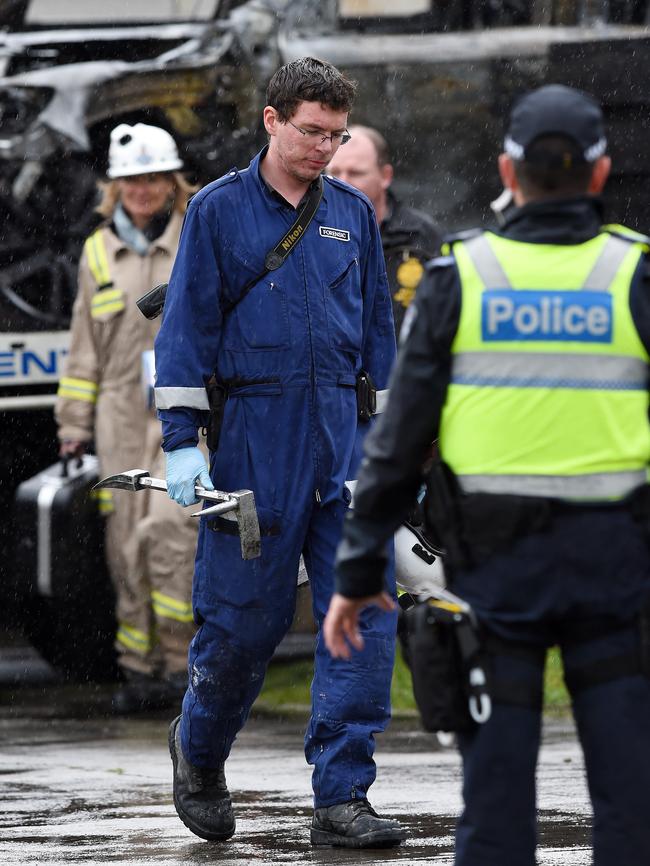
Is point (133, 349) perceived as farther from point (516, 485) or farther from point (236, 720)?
point (516, 485)

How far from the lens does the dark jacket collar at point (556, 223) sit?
12.3 feet

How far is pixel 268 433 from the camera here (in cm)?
529

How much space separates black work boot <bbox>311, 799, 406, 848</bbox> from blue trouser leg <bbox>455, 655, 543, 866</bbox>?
5.14 ft

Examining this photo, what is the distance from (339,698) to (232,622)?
13.5 inches

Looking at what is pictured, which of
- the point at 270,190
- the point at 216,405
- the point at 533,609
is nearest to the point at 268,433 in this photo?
the point at 216,405

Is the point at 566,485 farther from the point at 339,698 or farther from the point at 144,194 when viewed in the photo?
the point at 144,194

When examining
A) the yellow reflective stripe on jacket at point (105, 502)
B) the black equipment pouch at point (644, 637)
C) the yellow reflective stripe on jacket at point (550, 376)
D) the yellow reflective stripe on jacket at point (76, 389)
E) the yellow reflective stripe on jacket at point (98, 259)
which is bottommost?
the yellow reflective stripe on jacket at point (105, 502)

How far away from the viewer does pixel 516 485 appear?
3.68 meters

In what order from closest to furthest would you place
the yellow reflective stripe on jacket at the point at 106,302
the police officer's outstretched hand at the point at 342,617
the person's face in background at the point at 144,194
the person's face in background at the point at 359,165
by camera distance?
the police officer's outstretched hand at the point at 342,617, the person's face in background at the point at 359,165, the yellow reflective stripe on jacket at the point at 106,302, the person's face in background at the point at 144,194

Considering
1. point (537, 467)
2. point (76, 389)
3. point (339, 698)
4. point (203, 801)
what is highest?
point (537, 467)

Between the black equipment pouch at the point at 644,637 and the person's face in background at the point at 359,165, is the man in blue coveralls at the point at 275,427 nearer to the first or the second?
the black equipment pouch at the point at 644,637

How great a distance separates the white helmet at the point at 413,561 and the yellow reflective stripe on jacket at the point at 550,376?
6.70 feet

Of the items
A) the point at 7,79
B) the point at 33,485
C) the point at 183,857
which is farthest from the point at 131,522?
the point at 183,857

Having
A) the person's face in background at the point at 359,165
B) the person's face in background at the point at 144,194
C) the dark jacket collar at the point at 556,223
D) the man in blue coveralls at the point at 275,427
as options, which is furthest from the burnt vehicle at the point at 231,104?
the dark jacket collar at the point at 556,223
